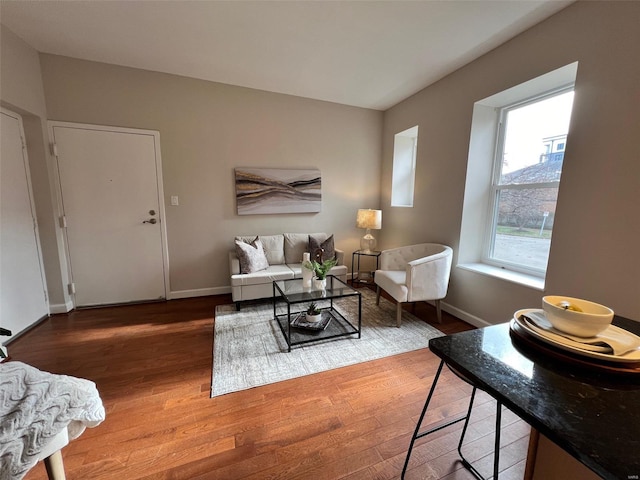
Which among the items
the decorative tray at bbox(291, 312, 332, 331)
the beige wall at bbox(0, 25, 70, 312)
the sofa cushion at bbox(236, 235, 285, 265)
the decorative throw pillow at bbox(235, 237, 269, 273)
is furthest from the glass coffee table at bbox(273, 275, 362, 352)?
the beige wall at bbox(0, 25, 70, 312)

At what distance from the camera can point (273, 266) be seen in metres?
3.42

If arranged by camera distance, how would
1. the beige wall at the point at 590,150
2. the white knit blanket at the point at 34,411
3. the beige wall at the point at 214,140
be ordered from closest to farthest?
the white knit blanket at the point at 34,411, the beige wall at the point at 590,150, the beige wall at the point at 214,140

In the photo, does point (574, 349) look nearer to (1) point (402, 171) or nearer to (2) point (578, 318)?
(2) point (578, 318)

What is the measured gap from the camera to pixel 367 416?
159 cm

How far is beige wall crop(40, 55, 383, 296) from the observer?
2.86 meters

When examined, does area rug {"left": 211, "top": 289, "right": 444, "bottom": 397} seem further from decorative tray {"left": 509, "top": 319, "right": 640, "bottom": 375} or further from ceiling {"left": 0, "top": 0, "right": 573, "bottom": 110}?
ceiling {"left": 0, "top": 0, "right": 573, "bottom": 110}

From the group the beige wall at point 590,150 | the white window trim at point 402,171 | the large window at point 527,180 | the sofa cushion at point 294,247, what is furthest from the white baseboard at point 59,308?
the large window at point 527,180

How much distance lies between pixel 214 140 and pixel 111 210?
1.42m

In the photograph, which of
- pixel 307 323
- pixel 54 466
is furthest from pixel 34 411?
pixel 307 323

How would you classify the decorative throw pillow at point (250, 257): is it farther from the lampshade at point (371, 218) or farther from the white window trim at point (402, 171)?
the white window trim at point (402, 171)

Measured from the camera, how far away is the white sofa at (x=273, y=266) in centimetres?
299

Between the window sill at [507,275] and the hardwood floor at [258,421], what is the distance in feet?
3.35

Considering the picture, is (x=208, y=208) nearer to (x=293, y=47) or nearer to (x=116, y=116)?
(x=116, y=116)

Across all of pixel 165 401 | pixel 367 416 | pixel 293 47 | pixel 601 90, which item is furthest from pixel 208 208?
pixel 601 90
